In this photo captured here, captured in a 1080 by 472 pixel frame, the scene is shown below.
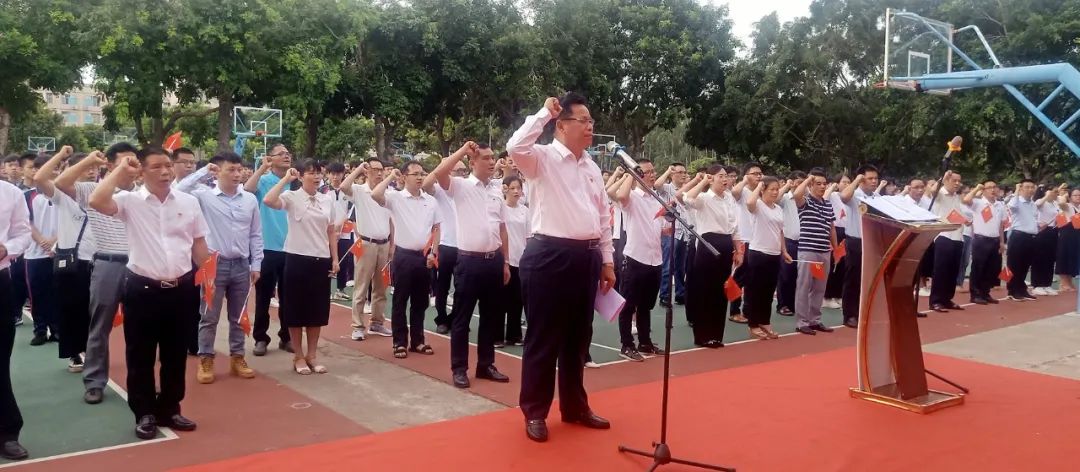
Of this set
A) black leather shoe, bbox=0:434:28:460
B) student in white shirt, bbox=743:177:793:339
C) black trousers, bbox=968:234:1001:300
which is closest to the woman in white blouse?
black leather shoe, bbox=0:434:28:460

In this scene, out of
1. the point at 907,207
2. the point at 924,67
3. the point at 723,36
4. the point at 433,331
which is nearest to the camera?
the point at 907,207

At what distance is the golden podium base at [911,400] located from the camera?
180 inches

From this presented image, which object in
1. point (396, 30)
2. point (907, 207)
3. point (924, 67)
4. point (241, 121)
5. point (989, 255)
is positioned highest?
point (396, 30)

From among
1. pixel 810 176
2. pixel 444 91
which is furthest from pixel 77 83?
pixel 810 176

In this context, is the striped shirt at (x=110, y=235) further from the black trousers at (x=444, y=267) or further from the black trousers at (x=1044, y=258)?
the black trousers at (x=1044, y=258)

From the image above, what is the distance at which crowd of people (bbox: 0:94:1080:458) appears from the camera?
13.0ft

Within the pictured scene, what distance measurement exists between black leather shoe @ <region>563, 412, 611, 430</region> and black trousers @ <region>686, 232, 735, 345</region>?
291 centimetres

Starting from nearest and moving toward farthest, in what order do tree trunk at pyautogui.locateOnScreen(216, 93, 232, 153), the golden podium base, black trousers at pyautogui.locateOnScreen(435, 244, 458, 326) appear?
1. the golden podium base
2. black trousers at pyautogui.locateOnScreen(435, 244, 458, 326)
3. tree trunk at pyautogui.locateOnScreen(216, 93, 232, 153)


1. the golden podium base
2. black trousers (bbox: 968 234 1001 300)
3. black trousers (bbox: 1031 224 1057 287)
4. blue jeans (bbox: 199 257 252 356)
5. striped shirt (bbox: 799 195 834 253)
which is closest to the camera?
the golden podium base

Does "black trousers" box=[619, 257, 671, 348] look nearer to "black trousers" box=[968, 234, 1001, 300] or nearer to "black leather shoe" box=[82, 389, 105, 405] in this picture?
"black leather shoe" box=[82, 389, 105, 405]

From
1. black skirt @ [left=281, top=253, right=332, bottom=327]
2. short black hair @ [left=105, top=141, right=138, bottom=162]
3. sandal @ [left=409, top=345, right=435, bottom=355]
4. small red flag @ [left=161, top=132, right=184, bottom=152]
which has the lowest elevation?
sandal @ [left=409, top=345, right=435, bottom=355]

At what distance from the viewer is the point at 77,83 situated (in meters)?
17.3

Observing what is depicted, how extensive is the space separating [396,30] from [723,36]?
9.63 metres

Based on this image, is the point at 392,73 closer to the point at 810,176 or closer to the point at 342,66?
the point at 342,66
